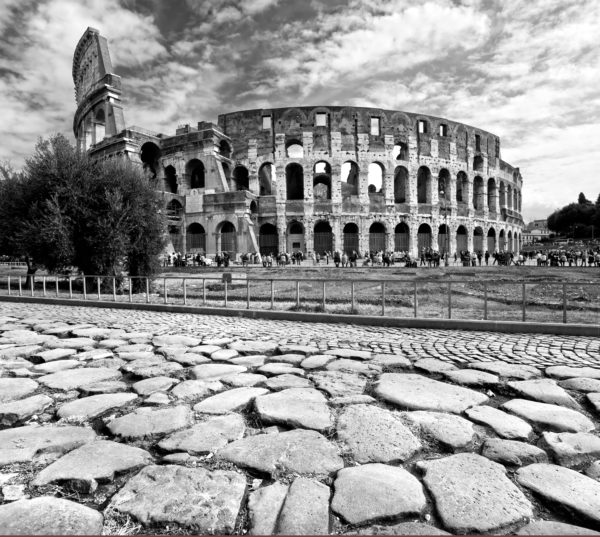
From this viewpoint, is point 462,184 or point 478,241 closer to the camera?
A: point 478,241

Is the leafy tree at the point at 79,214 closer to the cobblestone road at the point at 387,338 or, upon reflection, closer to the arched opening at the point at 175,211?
the cobblestone road at the point at 387,338

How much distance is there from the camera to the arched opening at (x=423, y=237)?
111 ft

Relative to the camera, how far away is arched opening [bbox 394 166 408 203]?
112 feet

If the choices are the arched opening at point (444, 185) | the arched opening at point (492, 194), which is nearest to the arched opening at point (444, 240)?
the arched opening at point (444, 185)

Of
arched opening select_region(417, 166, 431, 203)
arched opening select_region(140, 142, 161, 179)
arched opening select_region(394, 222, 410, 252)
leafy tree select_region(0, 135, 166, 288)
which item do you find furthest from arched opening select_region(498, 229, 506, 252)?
leafy tree select_region(0, 135, 166, 288)

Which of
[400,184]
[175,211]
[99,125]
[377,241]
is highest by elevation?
[99,125]

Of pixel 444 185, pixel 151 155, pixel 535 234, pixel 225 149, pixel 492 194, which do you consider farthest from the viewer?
pixel 535 234

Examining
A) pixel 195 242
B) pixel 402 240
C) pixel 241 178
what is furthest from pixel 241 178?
pixel 402 240

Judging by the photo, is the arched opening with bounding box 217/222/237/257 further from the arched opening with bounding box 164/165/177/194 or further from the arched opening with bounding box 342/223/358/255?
the arched opening with bounding box 342/223/358/255

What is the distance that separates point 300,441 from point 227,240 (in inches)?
1082

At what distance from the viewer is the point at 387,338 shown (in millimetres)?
5355

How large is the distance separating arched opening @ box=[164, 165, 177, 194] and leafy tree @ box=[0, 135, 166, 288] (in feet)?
65.0

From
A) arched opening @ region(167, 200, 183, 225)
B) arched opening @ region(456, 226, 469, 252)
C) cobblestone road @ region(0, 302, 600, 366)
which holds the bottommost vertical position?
cobblestone road @ region(0, 302, 600, 366)

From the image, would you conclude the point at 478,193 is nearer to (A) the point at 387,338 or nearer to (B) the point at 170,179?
(B) the point at 170,179
